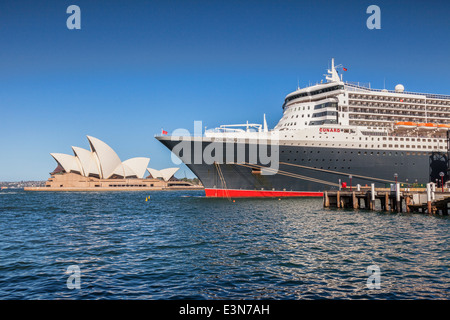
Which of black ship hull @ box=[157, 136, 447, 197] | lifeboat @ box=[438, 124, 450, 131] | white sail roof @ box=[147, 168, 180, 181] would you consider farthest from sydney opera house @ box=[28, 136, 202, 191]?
lifeboat @ box=[438, 124, 450, 131]

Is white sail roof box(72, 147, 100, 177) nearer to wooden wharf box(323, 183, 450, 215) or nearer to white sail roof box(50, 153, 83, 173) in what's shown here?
white sail roof box(50, 153, 83, 173)

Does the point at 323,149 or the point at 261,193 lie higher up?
the point at 323,149

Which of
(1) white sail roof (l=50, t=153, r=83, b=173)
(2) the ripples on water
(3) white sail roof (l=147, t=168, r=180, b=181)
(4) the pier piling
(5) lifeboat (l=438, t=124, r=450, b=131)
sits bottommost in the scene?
(2) the ripples on water

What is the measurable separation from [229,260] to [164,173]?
5271 inches

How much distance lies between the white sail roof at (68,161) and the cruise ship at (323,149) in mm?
79821

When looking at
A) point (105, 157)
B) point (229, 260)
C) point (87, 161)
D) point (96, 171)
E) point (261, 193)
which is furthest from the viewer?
point (96, 171)

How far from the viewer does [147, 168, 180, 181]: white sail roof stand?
142 meters

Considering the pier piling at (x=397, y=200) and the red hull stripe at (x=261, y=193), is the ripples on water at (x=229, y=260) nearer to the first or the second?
the pier piling at (x=397, y=200)

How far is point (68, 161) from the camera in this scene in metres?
107

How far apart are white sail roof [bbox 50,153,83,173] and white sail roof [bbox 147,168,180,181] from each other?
35.6 m

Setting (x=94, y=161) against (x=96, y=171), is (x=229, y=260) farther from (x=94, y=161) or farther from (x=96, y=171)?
(x=96, y=171)

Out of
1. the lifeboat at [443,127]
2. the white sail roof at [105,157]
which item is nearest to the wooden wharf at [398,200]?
the lifeboat at [443,127]

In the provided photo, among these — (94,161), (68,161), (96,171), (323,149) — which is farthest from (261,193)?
(68,161)
